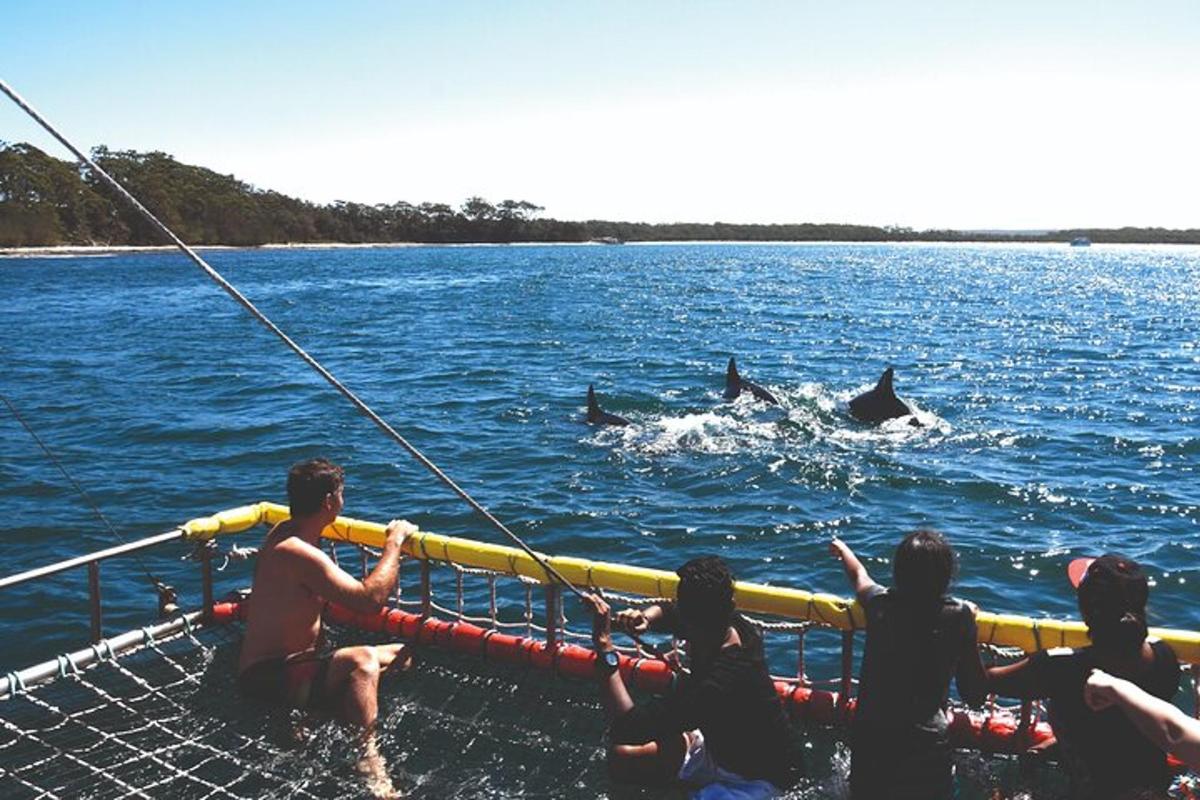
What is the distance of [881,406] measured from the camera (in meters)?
20.3

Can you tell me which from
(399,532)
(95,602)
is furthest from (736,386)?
(95,602)

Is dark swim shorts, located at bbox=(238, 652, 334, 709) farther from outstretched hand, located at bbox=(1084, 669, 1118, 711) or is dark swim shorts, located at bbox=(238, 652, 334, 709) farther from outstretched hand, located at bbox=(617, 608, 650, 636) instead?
outstretched hand, located at bbox=(1084, 669, 1118, 711)

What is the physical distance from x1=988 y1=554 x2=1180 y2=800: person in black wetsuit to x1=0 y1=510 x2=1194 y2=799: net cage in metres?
1.18

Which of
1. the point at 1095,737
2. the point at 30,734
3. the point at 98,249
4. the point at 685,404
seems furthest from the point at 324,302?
the point at 98,249

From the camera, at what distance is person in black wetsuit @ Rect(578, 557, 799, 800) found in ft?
15.4

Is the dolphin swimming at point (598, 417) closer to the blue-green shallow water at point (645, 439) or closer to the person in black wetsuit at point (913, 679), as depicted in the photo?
the blue-green shallow water at point (645, 439)

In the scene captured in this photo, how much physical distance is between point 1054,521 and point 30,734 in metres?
12.6

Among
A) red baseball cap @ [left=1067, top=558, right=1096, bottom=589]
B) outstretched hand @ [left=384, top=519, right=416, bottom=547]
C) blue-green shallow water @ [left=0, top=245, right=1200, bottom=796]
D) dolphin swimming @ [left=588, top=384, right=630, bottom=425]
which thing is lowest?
blue-green shallow water @ [left=0, top=245, right=1200, bottom=796]

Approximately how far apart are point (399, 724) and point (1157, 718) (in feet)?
16.0

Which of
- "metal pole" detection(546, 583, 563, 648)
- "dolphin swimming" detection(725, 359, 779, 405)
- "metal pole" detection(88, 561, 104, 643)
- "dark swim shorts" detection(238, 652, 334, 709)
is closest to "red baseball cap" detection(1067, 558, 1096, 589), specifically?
"metal pole" detection(546, 583, 563, 648)

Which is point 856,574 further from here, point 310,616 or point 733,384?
point 733,384

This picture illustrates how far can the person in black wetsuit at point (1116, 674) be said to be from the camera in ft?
14.6

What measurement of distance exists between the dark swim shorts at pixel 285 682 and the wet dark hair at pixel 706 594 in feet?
9.46

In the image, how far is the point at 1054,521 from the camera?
1380 cm
